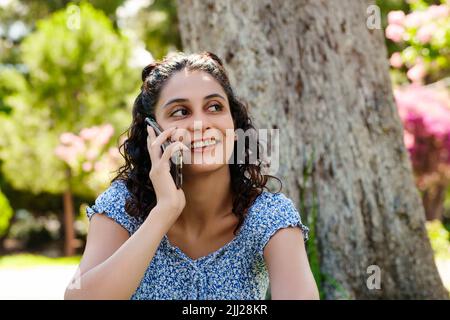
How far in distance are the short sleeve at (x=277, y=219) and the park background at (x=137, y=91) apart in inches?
45.7

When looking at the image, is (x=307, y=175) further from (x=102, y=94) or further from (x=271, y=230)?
(x=102, y=94)

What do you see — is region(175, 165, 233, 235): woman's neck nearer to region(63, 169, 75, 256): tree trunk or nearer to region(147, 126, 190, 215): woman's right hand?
region(147, 126, 190, 215): woman's right hand

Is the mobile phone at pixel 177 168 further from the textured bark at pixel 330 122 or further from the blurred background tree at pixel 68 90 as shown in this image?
the blurred background tree at pixel 68 90

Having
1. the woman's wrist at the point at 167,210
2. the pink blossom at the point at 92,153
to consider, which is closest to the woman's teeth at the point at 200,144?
the woman's wrist at the point at 167,210

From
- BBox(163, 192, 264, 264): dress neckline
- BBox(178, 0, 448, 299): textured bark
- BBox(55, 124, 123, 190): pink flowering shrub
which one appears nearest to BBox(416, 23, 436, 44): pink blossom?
BBox(178, 0, 448, 299): textured bark

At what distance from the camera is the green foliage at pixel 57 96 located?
1312 centimetres

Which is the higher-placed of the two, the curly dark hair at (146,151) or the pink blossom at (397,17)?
the pink blossom at (397,17)

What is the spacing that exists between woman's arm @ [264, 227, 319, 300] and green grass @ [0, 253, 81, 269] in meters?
11.9

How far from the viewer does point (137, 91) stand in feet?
44.6

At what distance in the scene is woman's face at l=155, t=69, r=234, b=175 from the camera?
222 cm

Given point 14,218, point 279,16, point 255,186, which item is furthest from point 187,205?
point 14,218

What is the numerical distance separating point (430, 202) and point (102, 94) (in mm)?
7684

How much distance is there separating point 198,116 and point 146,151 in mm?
370

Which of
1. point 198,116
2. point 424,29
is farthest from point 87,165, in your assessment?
point 198,116
